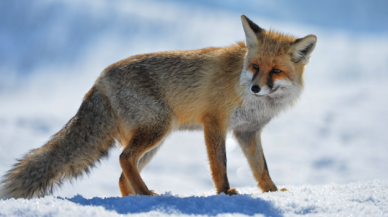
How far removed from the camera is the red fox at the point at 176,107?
9.89 ft

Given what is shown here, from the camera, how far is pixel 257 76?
A: 2.98 metres

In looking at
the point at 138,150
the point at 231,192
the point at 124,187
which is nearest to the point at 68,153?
the point at 138,150

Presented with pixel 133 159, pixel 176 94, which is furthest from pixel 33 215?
pixel 176 94

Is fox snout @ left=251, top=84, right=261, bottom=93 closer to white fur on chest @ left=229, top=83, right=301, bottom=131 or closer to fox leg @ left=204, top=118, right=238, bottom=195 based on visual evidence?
white fur on chest @ left=229, top=83, right=301, bottom=131

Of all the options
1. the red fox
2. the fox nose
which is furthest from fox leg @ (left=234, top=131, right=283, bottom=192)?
the fox nose

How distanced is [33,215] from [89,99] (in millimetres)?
1745

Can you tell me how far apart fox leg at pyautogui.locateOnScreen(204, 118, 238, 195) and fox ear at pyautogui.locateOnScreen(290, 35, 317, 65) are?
1074mm

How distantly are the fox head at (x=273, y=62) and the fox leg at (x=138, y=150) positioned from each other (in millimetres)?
1074

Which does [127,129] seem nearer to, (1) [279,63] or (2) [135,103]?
(2) [135,103]

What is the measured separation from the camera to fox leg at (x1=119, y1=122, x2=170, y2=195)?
3111 millimetres

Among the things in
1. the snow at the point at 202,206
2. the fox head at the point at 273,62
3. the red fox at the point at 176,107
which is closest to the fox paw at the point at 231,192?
the red fox at the point at 176,107

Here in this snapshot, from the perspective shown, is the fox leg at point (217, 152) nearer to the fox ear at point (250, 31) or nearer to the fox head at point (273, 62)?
the fox head at point (273, 62)

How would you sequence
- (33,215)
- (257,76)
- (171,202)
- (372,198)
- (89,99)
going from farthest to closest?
(89,99) → (257,76) → (372,198) → (171,202) → (33,215)

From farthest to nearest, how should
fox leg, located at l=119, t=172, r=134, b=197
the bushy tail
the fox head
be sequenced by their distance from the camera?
1. fox leg, located at l=119, t=172, r=134, b=197
2. the fox head
3. the bushy tail
